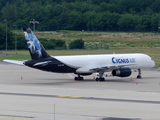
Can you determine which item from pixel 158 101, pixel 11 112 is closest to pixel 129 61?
pixel 158 101

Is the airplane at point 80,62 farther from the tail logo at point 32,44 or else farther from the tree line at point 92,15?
the tree line at point 92,15

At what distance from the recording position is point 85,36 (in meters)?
142

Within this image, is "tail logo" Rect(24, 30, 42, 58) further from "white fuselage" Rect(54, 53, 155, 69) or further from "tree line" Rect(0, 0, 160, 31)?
"tree line" Rect(0, 0, 160, 31)

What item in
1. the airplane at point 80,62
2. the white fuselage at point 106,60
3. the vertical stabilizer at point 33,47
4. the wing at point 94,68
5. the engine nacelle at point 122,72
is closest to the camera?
the vertical stabilizer at point 33,47

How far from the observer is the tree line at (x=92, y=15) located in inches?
6112

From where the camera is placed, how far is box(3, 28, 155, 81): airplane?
46344mm

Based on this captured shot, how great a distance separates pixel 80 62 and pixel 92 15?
118683 mm

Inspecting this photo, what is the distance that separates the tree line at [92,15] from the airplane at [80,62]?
321ft

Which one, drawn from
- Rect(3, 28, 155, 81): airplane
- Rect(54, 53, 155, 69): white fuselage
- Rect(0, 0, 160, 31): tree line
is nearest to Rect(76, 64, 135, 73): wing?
Rect(3, 28, 155, 81): airplane

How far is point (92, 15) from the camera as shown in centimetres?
16675

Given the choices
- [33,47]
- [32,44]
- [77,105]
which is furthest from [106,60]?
[77,105]

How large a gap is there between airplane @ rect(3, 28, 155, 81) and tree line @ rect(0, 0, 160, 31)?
321ft

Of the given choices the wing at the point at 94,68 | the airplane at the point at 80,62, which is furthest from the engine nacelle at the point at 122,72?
the wing at the point at 94,68

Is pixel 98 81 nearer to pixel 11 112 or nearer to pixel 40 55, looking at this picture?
pixel 40 55
